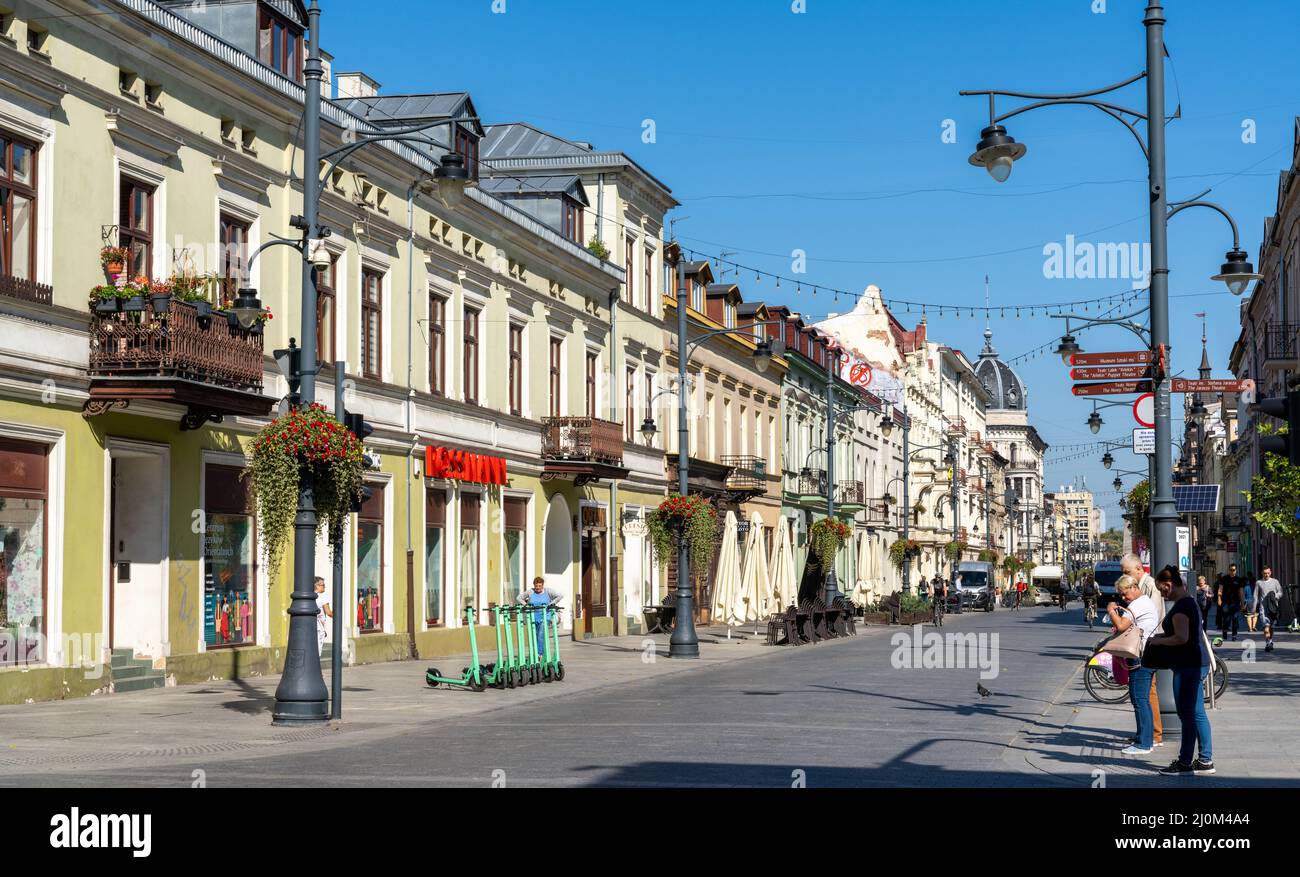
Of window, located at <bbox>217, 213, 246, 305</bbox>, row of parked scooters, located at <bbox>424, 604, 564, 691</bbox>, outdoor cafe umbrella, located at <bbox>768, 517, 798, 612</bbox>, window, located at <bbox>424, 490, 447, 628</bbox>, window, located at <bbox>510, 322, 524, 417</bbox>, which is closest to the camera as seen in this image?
row of parked scooters, located at <bbox>424, 604, 564, 691</bbox>

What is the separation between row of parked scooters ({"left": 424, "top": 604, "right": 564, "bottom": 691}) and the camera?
2220 centimetres

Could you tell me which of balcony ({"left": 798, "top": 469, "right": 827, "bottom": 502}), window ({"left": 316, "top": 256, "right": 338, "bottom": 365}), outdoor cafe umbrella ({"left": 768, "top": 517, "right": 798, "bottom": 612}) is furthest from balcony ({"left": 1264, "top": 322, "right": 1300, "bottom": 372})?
window ({"left": 316, "top": 256, "right": 338, "bottom": 365})

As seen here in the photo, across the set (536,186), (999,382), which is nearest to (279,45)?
(536,186)

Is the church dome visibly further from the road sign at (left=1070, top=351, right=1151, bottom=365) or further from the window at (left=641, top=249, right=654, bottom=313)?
the road sign at (left=1070, top=351, right=1151, bottom=365)

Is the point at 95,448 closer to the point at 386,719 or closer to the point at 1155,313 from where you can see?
the point at 386,719

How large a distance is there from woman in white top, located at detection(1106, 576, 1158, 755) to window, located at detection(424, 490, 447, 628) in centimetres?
1750

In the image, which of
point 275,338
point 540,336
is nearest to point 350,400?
point 275,338

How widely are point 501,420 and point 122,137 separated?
551 inches

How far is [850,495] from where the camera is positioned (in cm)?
7019

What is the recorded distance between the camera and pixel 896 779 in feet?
40.0

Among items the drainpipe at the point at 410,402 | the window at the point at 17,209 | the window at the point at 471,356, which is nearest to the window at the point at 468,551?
the window at the point at 471,356

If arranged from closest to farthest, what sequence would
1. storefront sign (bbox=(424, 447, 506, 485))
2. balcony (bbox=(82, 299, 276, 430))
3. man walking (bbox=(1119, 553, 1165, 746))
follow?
1. man walking (bbox=(1119, 553, 1165, 746))
2. balcony (bbox=(82, 299, 276, 430))
3. storefront sign (bbox=(424, 447, 506, 485))

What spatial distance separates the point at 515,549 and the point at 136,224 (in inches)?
606

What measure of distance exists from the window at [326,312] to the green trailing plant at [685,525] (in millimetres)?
7906
